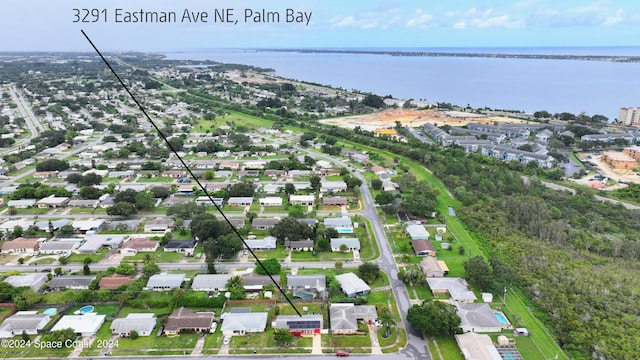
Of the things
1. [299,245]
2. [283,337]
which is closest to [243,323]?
[283,337]

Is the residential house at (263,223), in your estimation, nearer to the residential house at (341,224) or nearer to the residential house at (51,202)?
the residential house at (341,224)

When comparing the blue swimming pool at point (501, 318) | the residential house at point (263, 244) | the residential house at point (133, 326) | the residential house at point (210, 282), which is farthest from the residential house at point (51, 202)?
the blue swimming pool at point (501, 318)

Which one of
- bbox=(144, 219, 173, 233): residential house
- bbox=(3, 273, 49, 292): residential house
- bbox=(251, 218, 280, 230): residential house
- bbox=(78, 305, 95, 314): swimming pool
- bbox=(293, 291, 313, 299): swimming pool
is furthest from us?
bbox=(251, 218, 280, 230): residential house

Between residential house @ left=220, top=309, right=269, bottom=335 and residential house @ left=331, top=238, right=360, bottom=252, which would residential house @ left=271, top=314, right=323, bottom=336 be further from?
residential house @ left=331, top=238, right=360, bottom=252

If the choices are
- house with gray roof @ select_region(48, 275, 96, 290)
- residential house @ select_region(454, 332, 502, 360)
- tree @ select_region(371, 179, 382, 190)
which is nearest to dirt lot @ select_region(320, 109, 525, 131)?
tree @ select_region(371, 179, 382, 190)

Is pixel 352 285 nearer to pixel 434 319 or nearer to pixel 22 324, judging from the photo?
pixel 434 319

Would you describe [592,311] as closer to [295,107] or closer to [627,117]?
[627,117]
